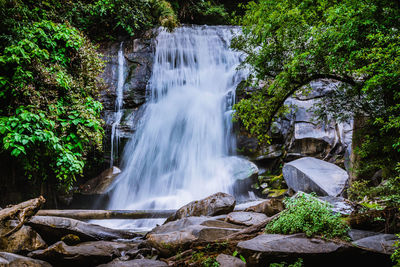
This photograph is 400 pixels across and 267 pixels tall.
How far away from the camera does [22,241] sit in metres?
4.11

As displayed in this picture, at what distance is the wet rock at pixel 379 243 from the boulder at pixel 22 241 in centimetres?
493

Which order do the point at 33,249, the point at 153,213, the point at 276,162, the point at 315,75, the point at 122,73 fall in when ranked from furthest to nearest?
the point at 122,73 < the point at 276,162 < the point at 153,213 < the point at 315,75 < the point at 33,249

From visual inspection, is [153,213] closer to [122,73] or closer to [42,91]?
[42,91]

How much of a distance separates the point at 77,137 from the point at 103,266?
3.61 m

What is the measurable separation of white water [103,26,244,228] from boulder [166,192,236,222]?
387 centimetres

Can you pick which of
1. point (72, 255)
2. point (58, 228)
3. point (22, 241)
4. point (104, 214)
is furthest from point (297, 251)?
point (104, 214)

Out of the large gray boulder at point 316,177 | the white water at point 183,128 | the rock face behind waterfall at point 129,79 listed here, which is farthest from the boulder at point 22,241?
the rock face behind waterfall at point 129,79

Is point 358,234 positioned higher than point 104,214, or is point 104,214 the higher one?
point 358,234

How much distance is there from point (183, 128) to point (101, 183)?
196 inches

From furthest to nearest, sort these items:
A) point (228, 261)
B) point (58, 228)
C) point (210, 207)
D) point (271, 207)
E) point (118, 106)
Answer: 1. point (118, 106)
2. point (210, 207)
3. point (271, 207)
4. point (58, 228)
5. point (228, 261)

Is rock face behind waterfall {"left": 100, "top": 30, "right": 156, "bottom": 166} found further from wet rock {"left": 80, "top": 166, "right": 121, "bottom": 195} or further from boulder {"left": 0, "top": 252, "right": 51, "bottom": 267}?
boulder {"left": 0, "top": 252, "right": 51, "bottom": 267}

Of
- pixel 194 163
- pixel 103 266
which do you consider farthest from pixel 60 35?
pixel 194 163

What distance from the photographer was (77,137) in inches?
250

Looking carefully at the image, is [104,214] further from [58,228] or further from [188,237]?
[188,237]
